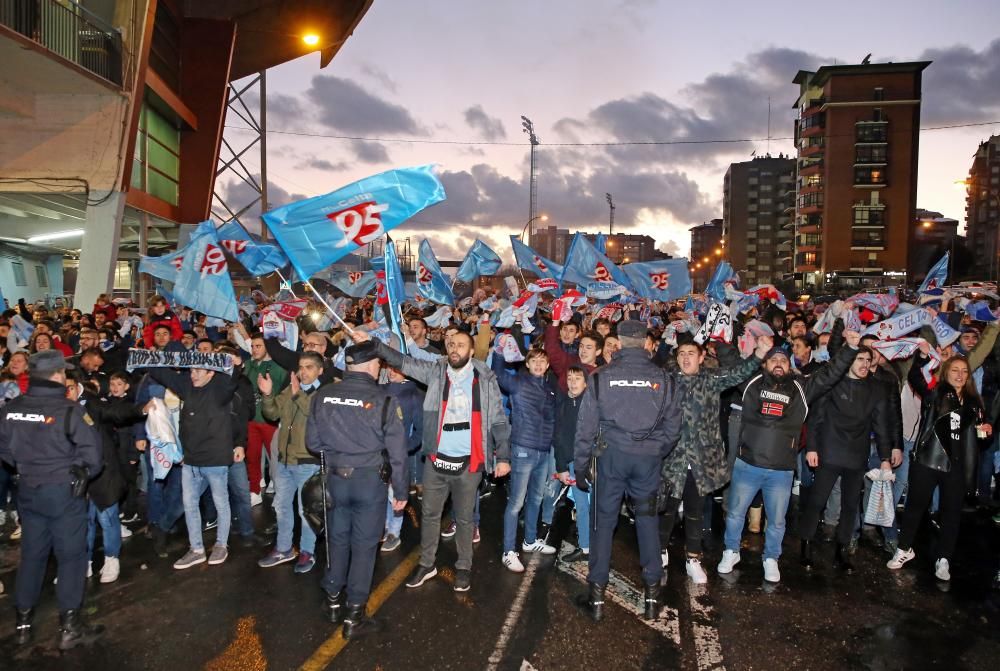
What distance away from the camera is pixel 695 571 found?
5.77m

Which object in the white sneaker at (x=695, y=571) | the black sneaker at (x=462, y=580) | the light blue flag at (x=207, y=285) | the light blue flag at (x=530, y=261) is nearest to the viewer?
the black sneaker at (x=462, y=580)

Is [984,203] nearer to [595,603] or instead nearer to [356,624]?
[595,603]

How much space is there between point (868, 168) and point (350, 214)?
79537mm

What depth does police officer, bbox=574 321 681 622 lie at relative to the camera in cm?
505

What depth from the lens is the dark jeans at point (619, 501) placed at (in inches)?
200

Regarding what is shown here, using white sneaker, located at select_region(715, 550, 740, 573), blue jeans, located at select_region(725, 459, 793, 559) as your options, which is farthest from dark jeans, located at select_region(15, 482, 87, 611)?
blue jeans, located at select_region(725, 459, 793, 559)

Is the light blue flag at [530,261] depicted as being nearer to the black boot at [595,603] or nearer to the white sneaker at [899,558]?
the white sneaker at [899,558]

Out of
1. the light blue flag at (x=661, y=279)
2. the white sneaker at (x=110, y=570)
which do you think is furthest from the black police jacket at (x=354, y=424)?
the light blue flag at (x=661, y=279)

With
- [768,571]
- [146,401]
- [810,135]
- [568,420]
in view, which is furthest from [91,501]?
[810,135]

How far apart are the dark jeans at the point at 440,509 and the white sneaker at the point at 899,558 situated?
387cm

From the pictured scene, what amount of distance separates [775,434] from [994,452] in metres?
4.23

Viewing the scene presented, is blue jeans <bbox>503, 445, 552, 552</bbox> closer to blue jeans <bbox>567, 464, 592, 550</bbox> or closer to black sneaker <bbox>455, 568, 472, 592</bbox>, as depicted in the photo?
blue jeans <bbox>567, 464, 592, 550</bbox>

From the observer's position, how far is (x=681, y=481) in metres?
5.80

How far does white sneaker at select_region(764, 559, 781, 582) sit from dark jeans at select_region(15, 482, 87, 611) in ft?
17.7
